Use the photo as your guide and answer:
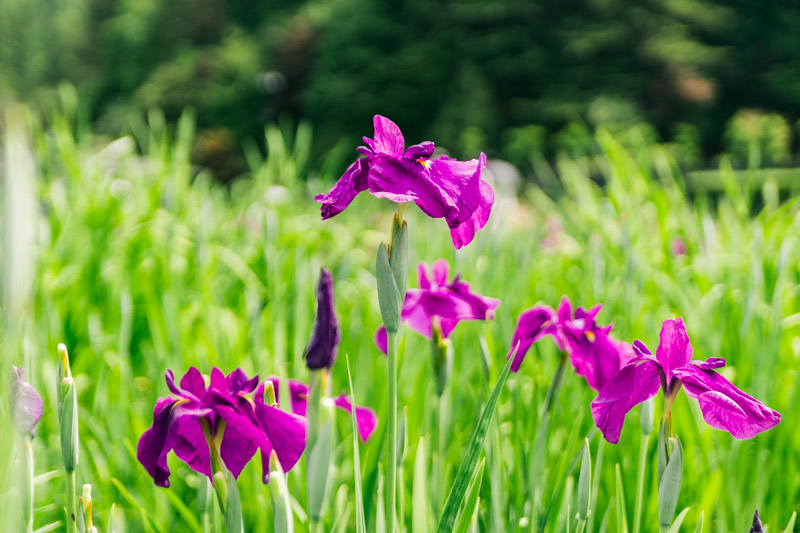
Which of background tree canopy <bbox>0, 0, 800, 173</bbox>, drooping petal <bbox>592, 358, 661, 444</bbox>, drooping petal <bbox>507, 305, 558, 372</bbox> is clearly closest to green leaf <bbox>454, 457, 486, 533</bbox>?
drooping petal <bbox>592, 358, 661, 444</bbox>

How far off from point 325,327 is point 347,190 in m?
0.15

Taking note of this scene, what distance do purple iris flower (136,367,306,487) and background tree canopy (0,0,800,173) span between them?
58.9 ft

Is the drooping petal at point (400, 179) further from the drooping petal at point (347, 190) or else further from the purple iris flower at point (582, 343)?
the purple iris flower at point (582, 343)

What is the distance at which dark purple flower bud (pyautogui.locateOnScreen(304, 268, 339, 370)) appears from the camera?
2.14 ft

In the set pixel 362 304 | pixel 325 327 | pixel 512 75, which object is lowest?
pixel 362 304

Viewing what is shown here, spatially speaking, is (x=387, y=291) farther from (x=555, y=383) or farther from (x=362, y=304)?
(x=362, y=304)

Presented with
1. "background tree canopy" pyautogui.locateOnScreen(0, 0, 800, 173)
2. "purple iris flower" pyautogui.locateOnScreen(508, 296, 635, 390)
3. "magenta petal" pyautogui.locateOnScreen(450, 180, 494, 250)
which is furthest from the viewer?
"background tree canopy" pyautogui.locateOnScreen(0, 0, 800, 173)

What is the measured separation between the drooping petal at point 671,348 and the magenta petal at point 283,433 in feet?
1.19

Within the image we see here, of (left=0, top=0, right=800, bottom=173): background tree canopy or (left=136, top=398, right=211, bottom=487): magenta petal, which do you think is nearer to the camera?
(left=136, top=398, right=211, bottom=487): magenta petal

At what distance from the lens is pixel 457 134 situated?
840 inches

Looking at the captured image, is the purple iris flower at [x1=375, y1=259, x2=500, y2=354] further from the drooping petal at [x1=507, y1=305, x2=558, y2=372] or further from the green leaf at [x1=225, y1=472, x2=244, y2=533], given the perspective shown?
the green leaf at [x1=225, y1=472, x2=244, y2=533]

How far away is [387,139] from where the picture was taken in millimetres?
674

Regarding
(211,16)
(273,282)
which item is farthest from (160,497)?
(211,16)

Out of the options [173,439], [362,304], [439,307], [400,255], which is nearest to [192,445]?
[173,439]
